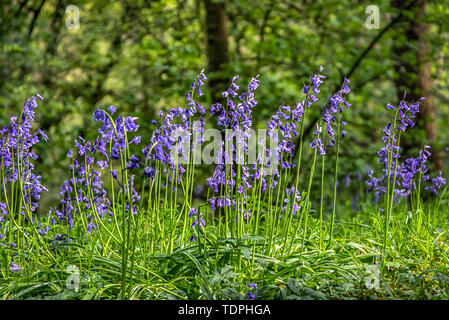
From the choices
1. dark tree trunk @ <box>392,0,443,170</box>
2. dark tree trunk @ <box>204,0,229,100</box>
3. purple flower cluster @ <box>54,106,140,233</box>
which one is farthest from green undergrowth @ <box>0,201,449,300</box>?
dark tree trunk @ <box>392,0,443,170</box>

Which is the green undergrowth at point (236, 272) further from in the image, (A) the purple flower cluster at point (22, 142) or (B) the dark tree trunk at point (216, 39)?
(B) the dark tree trunk at point (216, 39)

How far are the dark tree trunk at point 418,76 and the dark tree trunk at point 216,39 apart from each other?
2640mm

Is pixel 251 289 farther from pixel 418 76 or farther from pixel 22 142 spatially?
pixel 418 76

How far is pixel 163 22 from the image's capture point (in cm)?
878

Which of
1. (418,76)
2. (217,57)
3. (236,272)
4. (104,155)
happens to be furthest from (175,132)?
(418,76)

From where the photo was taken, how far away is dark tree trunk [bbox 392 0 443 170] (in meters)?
7.60

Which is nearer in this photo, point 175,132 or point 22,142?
point 175,132

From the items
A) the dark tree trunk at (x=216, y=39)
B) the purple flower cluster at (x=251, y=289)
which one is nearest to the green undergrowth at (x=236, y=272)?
the purple flower cluster at (x=251, y=289)

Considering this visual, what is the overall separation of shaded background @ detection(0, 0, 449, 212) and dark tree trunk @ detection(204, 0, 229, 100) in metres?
0.02

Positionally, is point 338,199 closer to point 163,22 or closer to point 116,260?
point 163,22

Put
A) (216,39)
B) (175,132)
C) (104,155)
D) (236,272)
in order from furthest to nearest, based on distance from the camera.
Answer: (216,39) → (104,155) → (175,132) → (236,272)

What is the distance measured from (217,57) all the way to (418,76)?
3293 millimetres

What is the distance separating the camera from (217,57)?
7387 mm

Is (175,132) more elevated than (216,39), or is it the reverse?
(216,39)
